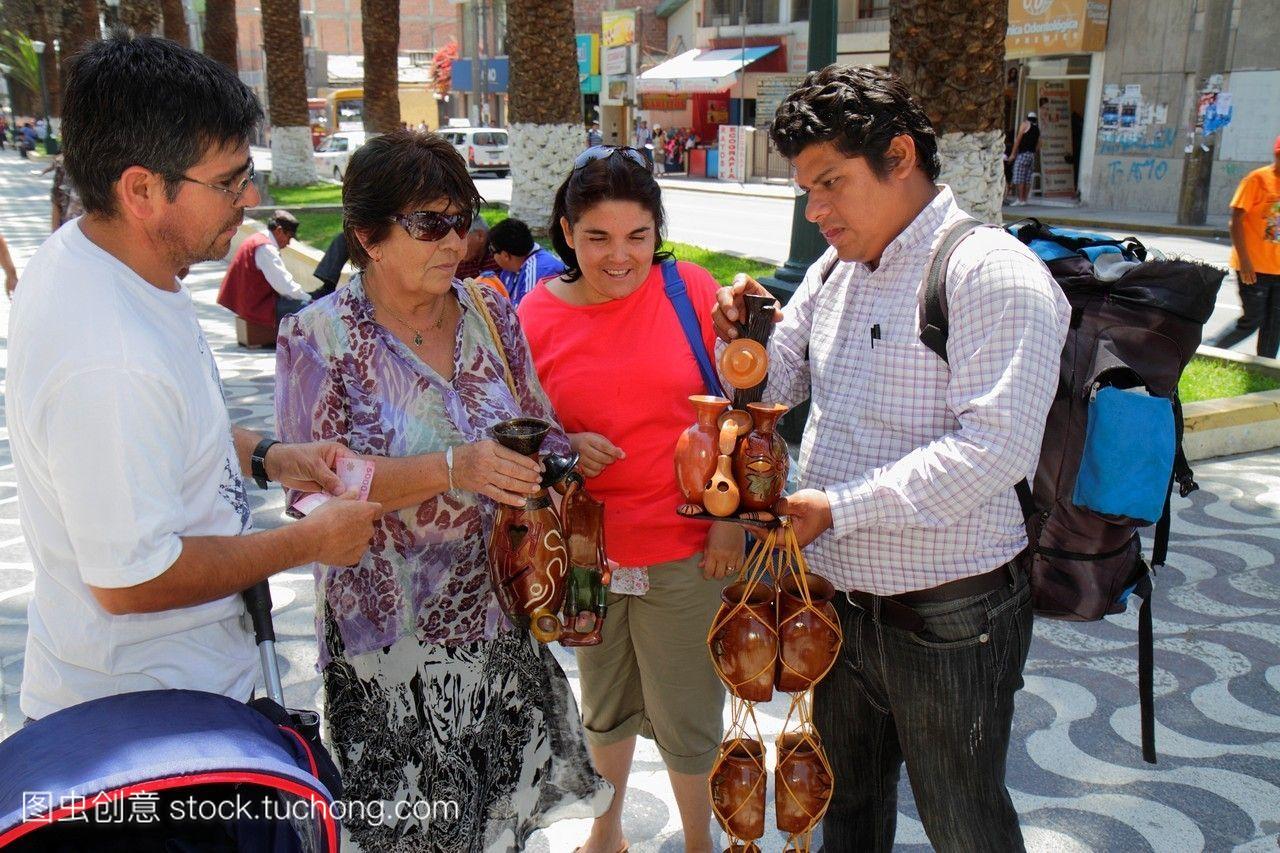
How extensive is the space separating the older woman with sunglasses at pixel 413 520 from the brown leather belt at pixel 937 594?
0.78 meters

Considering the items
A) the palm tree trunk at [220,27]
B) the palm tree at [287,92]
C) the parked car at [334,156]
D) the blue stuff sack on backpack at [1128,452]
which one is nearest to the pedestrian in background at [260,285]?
the blue stuff sack on backpack at [1128,452]

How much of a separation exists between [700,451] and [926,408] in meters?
0.47

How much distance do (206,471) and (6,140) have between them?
66200 mm

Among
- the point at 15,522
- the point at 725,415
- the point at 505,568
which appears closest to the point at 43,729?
the point at 505,568

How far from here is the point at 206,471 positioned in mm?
1820

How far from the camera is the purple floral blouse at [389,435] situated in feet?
7.22

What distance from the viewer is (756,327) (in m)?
2.26

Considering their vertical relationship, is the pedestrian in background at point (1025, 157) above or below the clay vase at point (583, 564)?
above

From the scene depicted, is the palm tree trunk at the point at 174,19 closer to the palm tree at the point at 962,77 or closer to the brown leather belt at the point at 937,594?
the palm tree at the point at 962,77

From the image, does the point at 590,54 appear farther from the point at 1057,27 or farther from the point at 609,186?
the point at 609,186

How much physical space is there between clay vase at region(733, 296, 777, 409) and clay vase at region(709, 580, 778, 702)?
0.40 metres

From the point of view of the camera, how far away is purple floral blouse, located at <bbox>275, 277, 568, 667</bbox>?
2.20m

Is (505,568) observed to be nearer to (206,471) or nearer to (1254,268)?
(206,471)

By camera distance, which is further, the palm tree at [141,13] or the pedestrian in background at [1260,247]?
the palm tree at [141,13]
